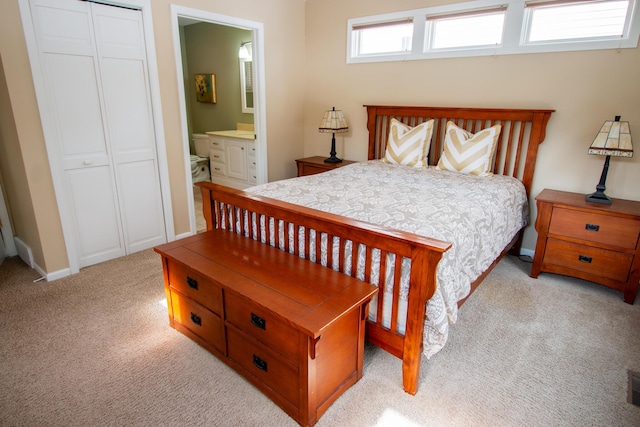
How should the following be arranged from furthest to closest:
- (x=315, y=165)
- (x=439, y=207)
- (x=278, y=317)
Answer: (x=315, y=165), (x=439, y=207), (x=278, y=317)

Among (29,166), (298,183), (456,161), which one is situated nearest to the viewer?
(29,166)

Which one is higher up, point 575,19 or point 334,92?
point 575,19

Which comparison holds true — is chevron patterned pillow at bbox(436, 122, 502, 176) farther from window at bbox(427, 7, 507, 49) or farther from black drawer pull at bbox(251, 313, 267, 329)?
black drawer pull at bbox(251, 313, 267, 329)

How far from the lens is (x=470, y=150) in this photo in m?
3.20

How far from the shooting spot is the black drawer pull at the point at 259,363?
68.4 inches

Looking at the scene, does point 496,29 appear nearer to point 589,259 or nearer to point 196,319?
point 589,259

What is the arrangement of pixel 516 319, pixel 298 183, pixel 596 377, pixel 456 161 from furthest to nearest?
pixel 456 161 < pixel 298 183 < pixel 516 319 < pixel 596 377

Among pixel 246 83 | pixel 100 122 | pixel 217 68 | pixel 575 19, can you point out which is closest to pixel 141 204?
pixel 100 122

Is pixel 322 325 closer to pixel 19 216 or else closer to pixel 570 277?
pixel 570 277

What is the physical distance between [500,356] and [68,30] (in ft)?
11.8

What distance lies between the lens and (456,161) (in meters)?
3.26

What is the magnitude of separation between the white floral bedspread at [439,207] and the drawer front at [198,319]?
0.82m

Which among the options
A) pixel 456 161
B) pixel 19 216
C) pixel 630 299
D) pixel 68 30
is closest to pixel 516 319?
pixel 630 299

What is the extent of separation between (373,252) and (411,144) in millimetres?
2026
